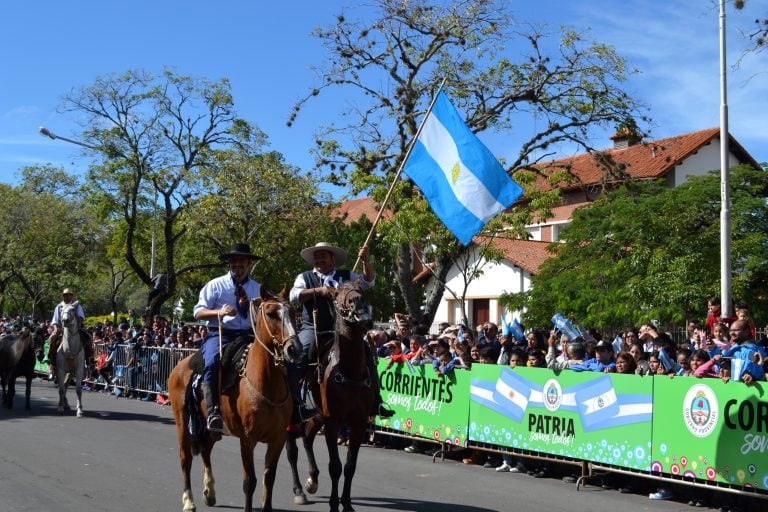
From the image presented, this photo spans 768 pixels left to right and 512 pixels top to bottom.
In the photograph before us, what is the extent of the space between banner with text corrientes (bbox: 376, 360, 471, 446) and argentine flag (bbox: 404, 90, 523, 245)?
9.51 ft

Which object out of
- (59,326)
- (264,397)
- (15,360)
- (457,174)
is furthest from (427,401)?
(15,360)

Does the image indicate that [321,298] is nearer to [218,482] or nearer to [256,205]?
[218,482]

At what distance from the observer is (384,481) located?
1063cm

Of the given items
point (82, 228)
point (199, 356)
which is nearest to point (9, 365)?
point (199, 356)

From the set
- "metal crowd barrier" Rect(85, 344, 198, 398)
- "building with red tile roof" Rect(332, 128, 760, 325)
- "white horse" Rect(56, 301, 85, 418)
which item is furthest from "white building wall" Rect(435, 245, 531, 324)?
"white horse" Rect(56, 301, 85, 418)

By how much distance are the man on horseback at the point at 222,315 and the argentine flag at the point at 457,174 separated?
9.92 feet

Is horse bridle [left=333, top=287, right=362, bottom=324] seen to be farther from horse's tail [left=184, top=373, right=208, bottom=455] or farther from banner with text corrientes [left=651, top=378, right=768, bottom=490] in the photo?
banner with text corrientes [left=651, top=378, right=768, bottom=490]

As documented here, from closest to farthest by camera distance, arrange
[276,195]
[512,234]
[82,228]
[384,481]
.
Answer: [384,481]
[512,234]
[276,195]
[82,228]

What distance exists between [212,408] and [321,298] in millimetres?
1758

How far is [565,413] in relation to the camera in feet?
36.2

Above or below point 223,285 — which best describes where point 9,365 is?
below

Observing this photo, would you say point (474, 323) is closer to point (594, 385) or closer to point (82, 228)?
point (82, 228)

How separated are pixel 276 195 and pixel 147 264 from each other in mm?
26029

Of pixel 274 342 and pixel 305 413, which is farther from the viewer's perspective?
pixel 305 413
